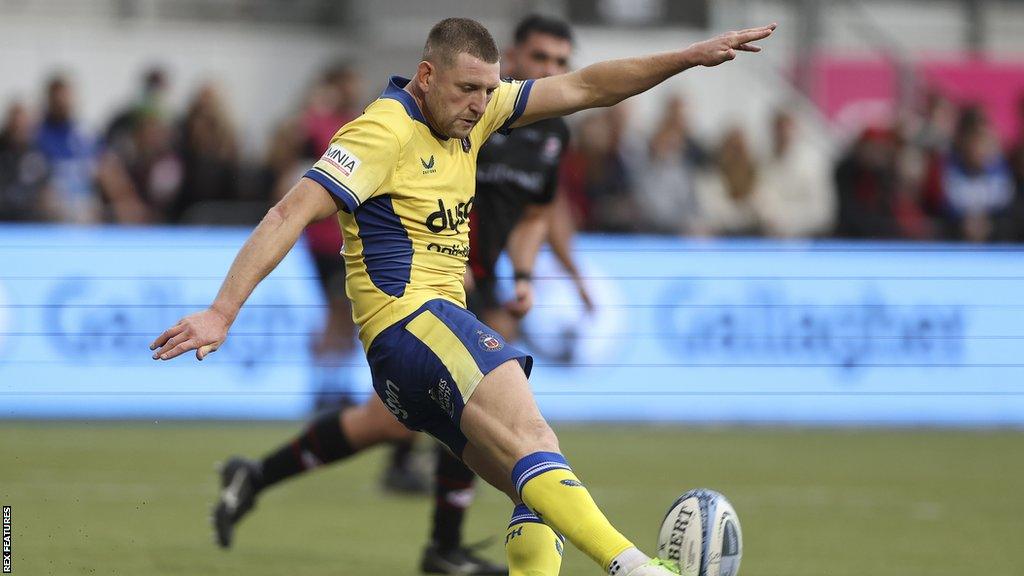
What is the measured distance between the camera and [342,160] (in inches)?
221

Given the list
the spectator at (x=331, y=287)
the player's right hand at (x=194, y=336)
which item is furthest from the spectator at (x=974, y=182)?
the player's right hand at (x=194, y=336)

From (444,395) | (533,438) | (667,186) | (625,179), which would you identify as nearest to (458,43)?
(444,395)

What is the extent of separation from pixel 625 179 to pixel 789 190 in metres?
1.84

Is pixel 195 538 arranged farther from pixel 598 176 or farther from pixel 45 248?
pixel 598 176

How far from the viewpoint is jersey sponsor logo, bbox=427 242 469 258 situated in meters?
5.96

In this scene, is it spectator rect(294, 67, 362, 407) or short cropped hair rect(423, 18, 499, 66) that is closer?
short cropped hair rect(423, 18, 499, 66)

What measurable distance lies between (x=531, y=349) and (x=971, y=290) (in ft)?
12.8

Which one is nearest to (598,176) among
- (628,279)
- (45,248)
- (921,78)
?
(628,279)

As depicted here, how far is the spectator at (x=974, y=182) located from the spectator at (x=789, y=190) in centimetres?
124

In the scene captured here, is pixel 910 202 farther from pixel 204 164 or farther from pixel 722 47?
pixel 722 47

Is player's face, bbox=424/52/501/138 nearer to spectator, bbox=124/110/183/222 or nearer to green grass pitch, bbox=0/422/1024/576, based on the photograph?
green grass pitch, bbox=0/422/1024/576

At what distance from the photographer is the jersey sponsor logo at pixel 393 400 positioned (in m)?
5.92

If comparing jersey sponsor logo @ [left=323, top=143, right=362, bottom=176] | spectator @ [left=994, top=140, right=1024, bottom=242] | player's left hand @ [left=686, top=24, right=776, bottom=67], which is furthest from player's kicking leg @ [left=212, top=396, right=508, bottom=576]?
spectator @ [left=994, top=140, right=1024, bottom=242]

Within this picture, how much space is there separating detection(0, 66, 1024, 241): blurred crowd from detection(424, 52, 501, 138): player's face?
10057mm
